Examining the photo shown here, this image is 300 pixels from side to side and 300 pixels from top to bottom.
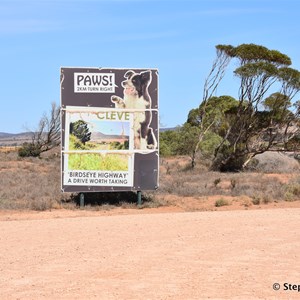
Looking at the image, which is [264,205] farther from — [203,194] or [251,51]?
[251,51]

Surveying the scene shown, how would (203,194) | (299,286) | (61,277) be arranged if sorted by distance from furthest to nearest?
1. (203,194)
2. (61,277)
3. (299,286)

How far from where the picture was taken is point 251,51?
3703 cm

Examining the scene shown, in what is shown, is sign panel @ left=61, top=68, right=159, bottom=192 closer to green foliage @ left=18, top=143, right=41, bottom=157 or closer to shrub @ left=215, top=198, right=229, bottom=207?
shrub @ left=215, top=198, right=229, bottom=207

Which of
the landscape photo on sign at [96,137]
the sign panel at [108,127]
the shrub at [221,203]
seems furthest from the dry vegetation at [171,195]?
the landscape photo on sign at [96,137]

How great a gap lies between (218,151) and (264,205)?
61.2 ft

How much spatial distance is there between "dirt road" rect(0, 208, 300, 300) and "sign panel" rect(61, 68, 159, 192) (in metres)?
4.30

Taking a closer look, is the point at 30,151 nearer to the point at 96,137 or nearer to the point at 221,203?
the point at 96,137

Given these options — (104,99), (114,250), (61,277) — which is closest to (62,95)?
(104,99)

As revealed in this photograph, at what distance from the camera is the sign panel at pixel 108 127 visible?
60.1 feet

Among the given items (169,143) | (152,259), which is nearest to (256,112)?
(169,143)

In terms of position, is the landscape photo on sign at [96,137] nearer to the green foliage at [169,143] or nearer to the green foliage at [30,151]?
the green foliage at [169,143]

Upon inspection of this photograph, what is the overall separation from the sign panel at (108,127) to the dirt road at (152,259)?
4.30 m

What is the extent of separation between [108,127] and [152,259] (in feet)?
31.1

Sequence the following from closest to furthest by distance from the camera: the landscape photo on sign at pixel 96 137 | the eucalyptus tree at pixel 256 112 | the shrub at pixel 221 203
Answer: the landscape photo on sign at pixel 96 137, the shrub at pixel 221 203, the eucalyptus tree at pixel 256 112
